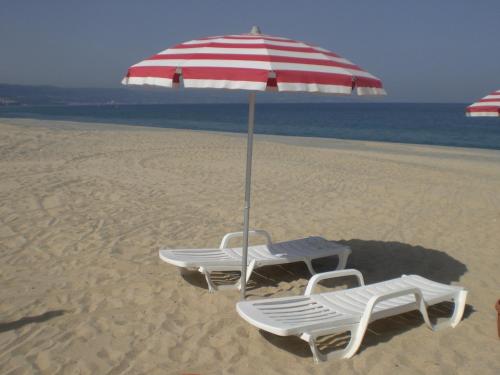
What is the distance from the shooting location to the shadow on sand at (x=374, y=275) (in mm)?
4016

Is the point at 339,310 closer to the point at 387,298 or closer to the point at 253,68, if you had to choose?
the point at 387,298

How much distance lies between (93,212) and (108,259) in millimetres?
2076

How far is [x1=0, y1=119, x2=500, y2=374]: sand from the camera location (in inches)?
145

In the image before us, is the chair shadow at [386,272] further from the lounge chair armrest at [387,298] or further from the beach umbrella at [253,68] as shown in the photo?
the beach umbrella at [253,68]

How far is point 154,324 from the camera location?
4.12m

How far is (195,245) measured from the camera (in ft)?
20.9

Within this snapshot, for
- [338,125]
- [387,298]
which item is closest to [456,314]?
[387,298]

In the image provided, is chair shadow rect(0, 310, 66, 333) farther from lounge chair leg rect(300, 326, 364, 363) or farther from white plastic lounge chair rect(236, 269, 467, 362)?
lounge chair leg rect(300, 326, 364, 363)

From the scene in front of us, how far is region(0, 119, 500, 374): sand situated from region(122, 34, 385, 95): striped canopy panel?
188 cm

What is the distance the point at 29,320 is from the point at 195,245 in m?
2.53

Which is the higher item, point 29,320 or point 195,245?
point 29,320

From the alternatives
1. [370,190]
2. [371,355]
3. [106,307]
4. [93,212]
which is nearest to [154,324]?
[106,307]

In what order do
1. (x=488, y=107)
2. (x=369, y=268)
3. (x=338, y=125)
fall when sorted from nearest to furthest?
(x=369, y=268)
(x=488, y=107)
(x=338, y=125)

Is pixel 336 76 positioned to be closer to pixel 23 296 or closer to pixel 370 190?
pixel 23 296
